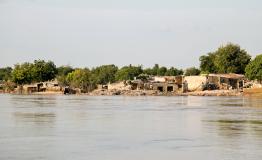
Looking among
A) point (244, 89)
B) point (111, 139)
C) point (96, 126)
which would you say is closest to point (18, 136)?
point (111, 139)

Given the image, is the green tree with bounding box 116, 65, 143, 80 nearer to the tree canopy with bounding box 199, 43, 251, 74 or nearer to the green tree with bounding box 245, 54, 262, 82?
the tree canopy with bounding box 199, 43, 251, 74

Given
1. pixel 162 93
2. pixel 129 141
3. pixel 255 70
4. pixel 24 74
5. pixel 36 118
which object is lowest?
pixel 129 141

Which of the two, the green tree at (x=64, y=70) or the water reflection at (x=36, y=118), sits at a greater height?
the green tree at (x=64, y=70)

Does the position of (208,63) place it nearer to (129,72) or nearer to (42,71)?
(129,72)

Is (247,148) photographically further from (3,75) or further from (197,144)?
(3,75)

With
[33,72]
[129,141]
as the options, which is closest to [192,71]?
[33,72]

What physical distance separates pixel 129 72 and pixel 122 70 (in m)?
4.94

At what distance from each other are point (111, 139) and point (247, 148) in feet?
15.1

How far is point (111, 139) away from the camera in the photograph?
1853 centimetres

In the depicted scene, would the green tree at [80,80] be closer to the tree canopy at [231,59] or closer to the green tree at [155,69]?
the green tree at [155,69]

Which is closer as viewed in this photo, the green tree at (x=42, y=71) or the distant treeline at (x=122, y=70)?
the distant treeline at (x=122, y=70)

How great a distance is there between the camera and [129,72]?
132 meters

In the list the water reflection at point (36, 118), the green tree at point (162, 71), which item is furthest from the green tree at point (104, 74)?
the water reflection at point (36, 118)

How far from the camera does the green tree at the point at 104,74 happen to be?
138587 millimetres
